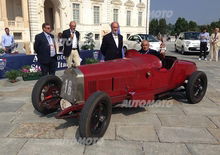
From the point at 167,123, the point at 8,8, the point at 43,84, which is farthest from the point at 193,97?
the point at 8,8

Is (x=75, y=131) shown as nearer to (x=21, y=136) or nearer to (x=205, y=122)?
(x=21, y=136)

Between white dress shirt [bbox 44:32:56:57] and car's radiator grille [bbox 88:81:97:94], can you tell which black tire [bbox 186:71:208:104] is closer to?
car's radiator grille [bbox 88:81:97:94]

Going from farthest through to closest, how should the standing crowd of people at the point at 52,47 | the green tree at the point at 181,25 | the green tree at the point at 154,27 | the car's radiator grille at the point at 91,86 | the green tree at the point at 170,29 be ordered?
the green tree at the point at 181,25
the green tree at the point at 170,29
the green tree at the point at 154,27
the standing crowd of people at the point at 52,47
the car's radiator grille at the point at 91,86

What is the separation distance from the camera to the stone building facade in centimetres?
2923

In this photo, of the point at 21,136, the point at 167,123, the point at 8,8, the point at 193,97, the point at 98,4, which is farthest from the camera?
the point at 98,4

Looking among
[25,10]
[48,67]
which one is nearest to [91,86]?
[48,67]

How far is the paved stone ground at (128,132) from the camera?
11.0 ft

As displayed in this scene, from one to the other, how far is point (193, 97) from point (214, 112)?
578 mm

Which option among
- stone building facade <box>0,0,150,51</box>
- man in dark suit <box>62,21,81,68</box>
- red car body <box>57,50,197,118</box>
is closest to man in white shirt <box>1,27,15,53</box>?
man in dark suit <box>62,21,81,68</box>

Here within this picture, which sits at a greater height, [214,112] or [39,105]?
[39,105]

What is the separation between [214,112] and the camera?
491 cm

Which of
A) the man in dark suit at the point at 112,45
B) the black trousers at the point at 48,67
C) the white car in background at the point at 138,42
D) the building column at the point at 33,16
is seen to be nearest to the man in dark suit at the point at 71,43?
the black trousers at the point at 48,67

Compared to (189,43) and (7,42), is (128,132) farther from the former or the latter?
(189,43)

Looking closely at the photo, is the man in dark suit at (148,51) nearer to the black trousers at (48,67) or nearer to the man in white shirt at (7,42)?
the black trousers at (48,67)
